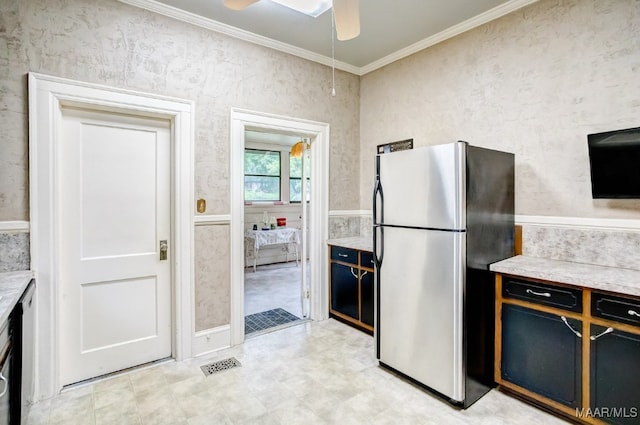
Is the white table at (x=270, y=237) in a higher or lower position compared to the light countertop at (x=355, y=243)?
lower

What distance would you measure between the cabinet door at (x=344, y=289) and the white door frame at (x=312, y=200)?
11cm

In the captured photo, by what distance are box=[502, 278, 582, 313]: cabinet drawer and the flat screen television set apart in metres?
0.74

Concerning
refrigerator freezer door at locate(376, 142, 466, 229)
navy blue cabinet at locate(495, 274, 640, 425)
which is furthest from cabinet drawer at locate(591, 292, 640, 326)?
refrigerator freezer door at locate(376, 142, 466, 229)

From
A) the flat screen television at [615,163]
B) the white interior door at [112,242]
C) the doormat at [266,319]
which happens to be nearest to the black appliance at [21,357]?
the white interior door at [112,242]

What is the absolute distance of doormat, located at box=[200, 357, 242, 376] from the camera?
2689 mm

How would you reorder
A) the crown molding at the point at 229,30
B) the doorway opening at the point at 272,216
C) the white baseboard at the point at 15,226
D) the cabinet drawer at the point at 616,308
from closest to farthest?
the cabinet drawer at the point at 616,308, the white baseboard at the point at 15,226, the crown molding at the point at 229,30, the doorway opening at the point at 272,216

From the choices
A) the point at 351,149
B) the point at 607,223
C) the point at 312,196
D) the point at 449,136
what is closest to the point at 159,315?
the point at 312,196

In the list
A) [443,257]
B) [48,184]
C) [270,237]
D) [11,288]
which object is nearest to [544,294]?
[443,257]

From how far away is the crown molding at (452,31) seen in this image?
2689 mm

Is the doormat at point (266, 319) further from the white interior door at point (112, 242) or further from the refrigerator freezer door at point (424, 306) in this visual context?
the refrigerator freezer door at point (424, 306)

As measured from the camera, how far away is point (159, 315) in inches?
114

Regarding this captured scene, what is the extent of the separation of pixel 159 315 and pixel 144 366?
1.33 ft

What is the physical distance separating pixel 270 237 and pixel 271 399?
14.0 feet

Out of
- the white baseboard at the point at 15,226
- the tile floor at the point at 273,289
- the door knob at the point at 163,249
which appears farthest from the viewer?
the tile floor at the point at 273,289
